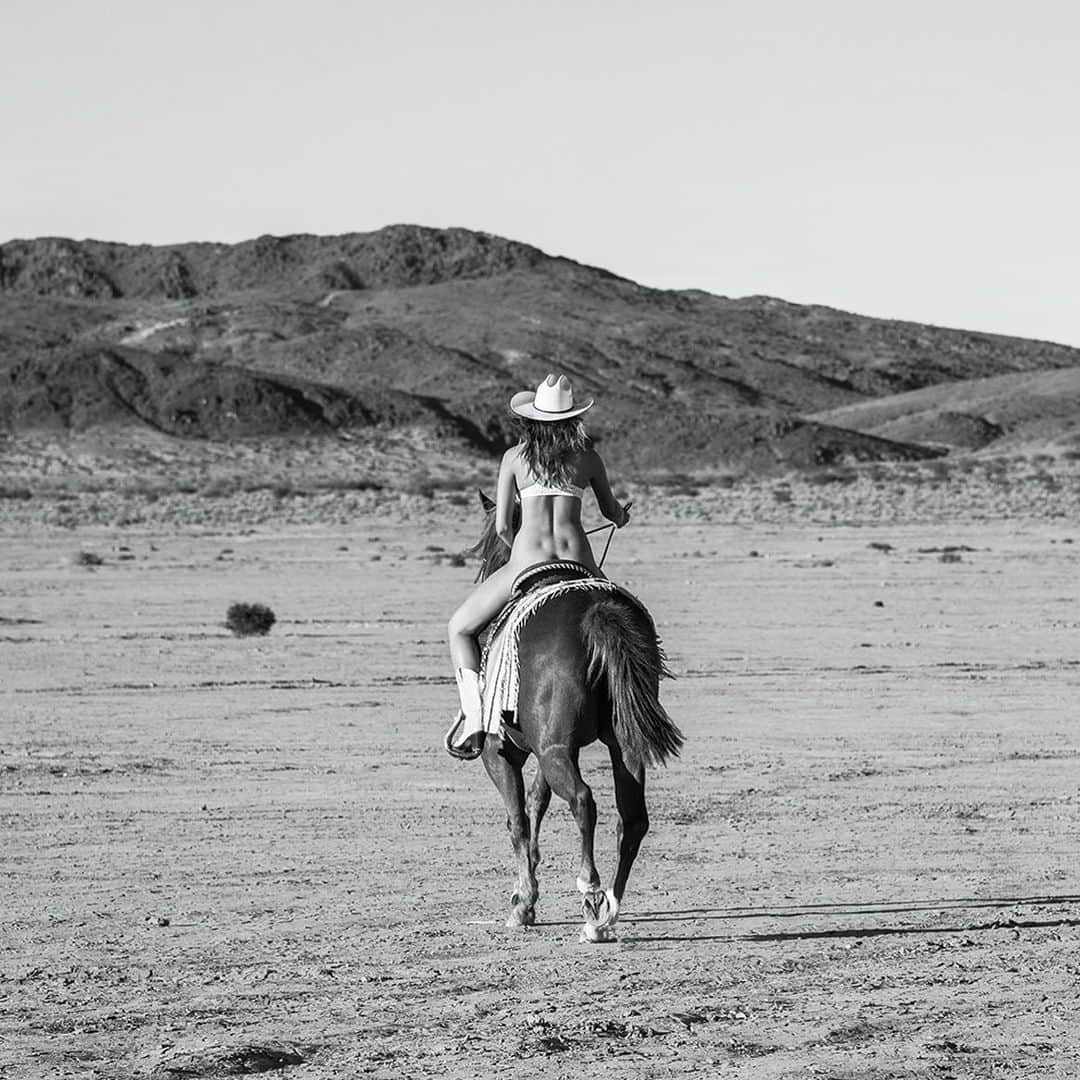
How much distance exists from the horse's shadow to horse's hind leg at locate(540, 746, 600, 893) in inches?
12.6

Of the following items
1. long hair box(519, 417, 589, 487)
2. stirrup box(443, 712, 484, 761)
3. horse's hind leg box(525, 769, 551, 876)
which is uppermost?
long hair box(519, 417, 589, 487)

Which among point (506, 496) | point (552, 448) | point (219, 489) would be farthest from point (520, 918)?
point (219, 489)

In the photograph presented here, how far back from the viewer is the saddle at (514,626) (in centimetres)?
867

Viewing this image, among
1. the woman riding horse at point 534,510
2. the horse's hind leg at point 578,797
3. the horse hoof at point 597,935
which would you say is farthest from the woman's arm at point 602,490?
the horse hoof at point 597,935

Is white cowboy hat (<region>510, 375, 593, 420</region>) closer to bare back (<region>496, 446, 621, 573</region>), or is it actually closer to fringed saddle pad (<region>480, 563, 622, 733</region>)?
bare back (<region>496, 446, 621, 573</region>)

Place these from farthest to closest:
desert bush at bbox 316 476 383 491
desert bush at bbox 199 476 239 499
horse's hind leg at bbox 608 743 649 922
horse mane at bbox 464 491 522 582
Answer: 1. desert bush at bbox 316 476 383 491
2. desert bush at bbox 199 476 239 499
3. horse mane at bbox 464 491 522 582
4. horse's hind leg at bbox 608 743 649 922

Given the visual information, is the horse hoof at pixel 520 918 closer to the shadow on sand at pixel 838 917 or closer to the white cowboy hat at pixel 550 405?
the shadow on sand at pixel 838 917

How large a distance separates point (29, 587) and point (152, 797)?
2364 cm

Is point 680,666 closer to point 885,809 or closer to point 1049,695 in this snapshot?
point 1049,695

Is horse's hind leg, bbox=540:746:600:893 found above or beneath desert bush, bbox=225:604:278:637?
above

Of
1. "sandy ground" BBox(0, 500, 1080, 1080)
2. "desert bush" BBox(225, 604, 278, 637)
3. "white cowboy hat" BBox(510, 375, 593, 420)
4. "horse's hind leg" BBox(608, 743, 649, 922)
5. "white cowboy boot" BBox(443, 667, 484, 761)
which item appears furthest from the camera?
"desert bush" BBox(225, 604, 278, 637)

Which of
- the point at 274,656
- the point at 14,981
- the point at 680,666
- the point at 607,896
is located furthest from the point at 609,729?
the point at 274,656

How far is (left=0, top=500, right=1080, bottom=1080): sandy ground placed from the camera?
6871 mm

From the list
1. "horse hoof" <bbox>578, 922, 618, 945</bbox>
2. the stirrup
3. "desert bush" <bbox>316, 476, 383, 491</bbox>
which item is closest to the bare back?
the stirrup
